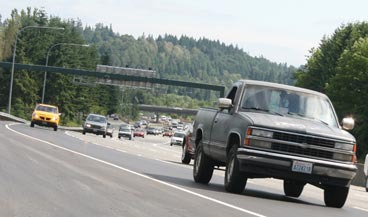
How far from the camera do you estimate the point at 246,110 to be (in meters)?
16.6

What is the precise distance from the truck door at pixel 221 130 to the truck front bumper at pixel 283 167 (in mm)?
1311

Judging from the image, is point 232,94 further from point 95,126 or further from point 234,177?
point 95,126

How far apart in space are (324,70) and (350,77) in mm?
19310

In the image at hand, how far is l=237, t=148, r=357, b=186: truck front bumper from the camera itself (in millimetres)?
15297

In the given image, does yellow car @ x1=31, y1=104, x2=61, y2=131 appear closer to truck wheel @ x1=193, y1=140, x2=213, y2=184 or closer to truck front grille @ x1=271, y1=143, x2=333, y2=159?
truck wheel @ x1=193, y1=140, x2=213, y2=184

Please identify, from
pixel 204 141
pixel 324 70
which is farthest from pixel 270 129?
pixel 324 70

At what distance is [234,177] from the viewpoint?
52.0 ft

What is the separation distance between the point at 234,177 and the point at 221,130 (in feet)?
4.85

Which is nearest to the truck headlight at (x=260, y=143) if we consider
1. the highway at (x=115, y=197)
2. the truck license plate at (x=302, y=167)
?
the truck license plate at (x=302, y=167)

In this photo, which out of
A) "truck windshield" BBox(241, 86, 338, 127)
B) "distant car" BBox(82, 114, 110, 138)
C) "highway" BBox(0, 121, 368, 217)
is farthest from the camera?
"distant car" BBox(82, 114, 110, 138)

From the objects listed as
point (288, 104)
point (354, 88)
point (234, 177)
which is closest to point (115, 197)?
point (234, 177)

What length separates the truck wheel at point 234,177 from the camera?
15734mm

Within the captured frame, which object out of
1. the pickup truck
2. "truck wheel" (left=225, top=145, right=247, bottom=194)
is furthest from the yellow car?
"truck wheel" (left=225, top=145, right=247, bottom=194)

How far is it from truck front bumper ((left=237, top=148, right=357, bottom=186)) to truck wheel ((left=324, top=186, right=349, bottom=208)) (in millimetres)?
442
